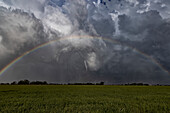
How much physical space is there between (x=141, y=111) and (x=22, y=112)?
945 cm

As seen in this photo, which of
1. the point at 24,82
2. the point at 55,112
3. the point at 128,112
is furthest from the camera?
the point at 24,82

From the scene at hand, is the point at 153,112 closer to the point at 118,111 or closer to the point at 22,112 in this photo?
the point at 118,111

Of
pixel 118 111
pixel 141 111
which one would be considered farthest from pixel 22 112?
pixel 141 111

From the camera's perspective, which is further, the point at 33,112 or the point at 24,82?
the point at 24,82

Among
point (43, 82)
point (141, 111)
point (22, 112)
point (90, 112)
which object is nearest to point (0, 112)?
point (22, 112)

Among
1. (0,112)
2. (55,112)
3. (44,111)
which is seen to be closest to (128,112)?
(55,112)

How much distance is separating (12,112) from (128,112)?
9.02 m

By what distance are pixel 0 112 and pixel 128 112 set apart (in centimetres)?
999

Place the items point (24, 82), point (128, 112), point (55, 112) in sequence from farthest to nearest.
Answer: point (24, 82), point (128, 112), point (55, 112)

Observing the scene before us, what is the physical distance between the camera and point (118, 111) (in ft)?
35.4

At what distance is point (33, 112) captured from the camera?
10.3m

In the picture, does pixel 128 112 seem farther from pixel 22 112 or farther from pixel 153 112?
pixel 22 112

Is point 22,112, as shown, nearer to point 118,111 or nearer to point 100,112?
point 100,112

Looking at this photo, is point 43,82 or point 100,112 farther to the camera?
point 43,82
